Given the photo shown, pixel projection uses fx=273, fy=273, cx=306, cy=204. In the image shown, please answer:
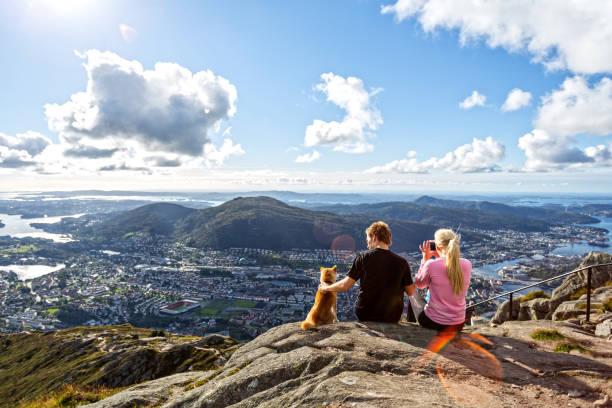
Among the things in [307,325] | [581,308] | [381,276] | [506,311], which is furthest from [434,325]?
[506,311]

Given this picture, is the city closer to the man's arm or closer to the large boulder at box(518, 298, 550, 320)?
the large boulder at box(518, 298, 550, 320)

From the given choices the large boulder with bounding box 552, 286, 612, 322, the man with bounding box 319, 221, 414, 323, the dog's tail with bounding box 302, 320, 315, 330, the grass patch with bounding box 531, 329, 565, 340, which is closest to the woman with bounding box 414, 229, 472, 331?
the man with bounding box 319, 221, 414, 323

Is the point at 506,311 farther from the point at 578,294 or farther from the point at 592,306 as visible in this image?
the point at 592,306

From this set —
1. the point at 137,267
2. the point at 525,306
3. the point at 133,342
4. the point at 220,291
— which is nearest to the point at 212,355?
the point at 133,342

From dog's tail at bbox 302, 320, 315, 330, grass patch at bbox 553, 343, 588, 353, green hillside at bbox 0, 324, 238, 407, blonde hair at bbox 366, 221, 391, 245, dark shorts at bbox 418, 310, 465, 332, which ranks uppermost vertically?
blonde hair at bbox 366, 221, 391, 245

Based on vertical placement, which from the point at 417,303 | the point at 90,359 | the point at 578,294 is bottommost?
the point at 90,359

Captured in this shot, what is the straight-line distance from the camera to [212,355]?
115 ft

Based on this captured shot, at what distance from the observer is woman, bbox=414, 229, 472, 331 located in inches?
254

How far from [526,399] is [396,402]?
2.31m

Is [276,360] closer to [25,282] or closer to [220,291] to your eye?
[220,291]

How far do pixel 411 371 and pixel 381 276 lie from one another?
213cm

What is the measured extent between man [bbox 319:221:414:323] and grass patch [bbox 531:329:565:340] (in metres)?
3.82

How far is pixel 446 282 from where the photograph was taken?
21.7 feet

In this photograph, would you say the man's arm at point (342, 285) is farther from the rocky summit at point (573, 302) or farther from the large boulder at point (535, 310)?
the large boulder at point (535, 310)
